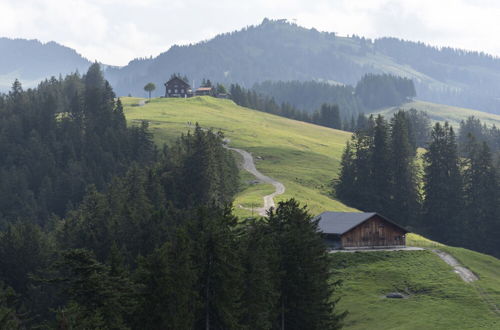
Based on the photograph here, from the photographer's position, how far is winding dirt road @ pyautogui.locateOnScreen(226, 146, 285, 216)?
11288 cm

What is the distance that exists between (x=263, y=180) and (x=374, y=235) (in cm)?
4372

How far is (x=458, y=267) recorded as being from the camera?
89.8 meters

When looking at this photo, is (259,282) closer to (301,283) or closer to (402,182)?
(301,283)

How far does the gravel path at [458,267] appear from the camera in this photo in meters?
85.2

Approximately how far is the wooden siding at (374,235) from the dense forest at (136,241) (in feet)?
46.9

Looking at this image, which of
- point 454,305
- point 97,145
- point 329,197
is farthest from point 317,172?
point 454,305

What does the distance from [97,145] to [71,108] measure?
24.3 metres

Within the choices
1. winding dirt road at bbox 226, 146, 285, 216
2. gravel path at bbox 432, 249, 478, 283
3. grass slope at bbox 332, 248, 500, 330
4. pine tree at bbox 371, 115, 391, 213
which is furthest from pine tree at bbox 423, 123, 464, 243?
gravel path at bbox 432, 249, 478, 283

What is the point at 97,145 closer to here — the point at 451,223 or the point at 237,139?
the point at 237,139

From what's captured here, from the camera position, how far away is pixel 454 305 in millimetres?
74625

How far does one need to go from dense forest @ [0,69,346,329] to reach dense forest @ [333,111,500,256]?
2760 cm

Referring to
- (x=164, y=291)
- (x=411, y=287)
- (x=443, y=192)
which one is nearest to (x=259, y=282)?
(x=164, y=291)

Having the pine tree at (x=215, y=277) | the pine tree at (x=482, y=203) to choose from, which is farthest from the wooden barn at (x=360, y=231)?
the pine tree at (x=215, y=277)

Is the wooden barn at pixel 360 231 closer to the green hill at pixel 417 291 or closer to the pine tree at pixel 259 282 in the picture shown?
the green hill at pixel 417 291
